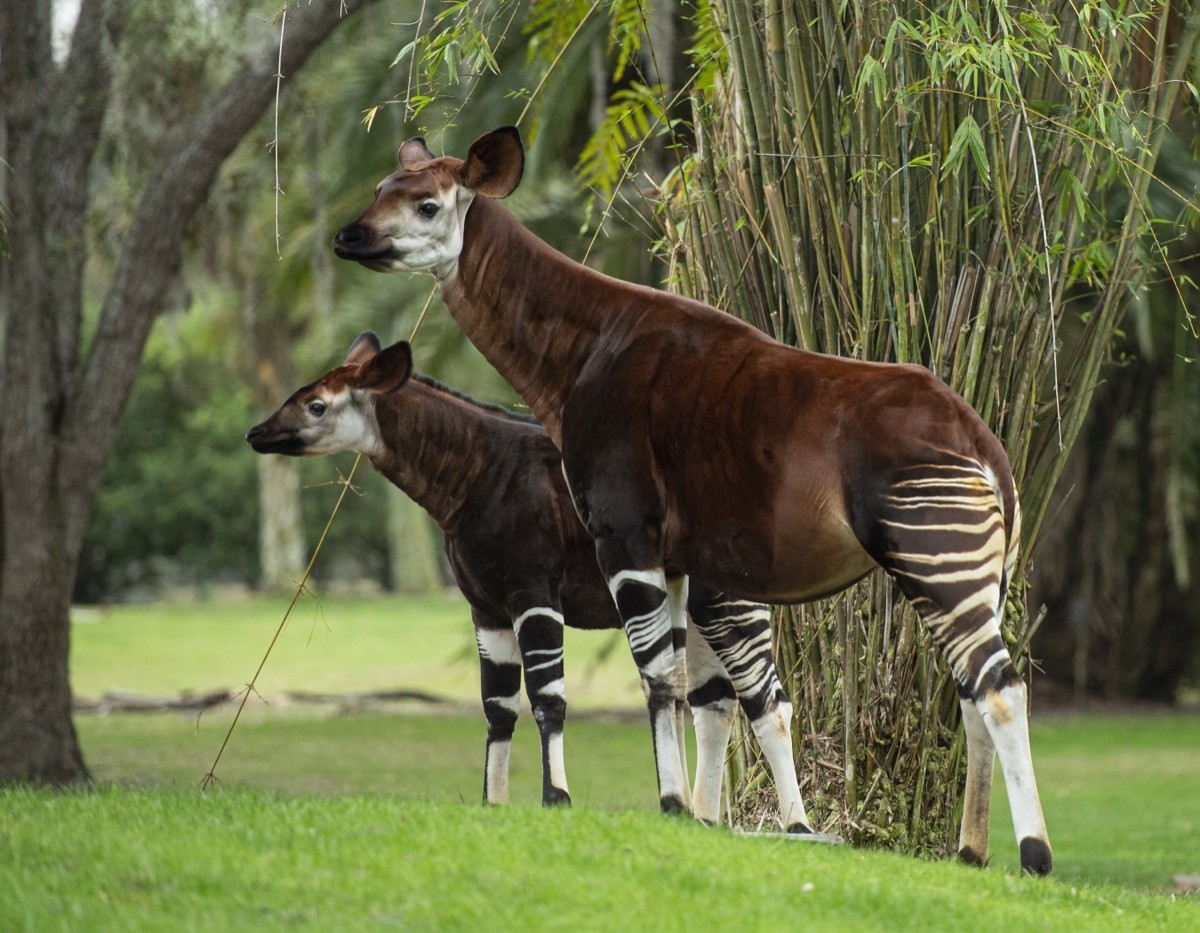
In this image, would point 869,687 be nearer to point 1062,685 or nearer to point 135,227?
point 135,227

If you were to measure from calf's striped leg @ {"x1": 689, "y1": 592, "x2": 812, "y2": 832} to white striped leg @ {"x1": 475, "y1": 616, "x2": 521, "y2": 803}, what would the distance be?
76 centimetres

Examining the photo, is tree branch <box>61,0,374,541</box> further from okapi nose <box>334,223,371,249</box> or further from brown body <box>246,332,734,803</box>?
okapi nose <box>334,223,371,249</box>

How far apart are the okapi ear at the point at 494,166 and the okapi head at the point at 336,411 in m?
0.62

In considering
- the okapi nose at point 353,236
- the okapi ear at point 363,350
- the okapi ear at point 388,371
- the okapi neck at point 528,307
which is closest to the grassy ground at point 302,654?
the okapi ear at point 363,350

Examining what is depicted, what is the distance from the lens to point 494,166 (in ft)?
17.3

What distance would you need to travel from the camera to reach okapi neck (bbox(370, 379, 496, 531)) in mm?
5879

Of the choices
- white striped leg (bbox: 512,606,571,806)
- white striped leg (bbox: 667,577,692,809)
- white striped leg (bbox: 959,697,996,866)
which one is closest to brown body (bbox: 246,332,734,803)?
white striped leg (bbox: 512,606,571,806)

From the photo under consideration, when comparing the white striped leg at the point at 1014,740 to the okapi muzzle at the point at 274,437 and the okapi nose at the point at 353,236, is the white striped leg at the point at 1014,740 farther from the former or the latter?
the okapi muzzle at the point at 274,437

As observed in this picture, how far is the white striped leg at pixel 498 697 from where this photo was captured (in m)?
5.75

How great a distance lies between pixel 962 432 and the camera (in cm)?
490

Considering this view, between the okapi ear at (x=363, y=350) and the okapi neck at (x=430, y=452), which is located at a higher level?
the okapi ear at (x=363, y=350)

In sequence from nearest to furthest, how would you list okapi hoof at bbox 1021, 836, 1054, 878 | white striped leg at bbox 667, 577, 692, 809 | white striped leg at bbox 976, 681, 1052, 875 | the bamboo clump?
white striped leg at bbox 976, 681, 1052, 875
okapi hoof at bbox 1021, 836, 1054, 878
white striped leg at bbox 667, 577, 692, 809
the bamboo clump

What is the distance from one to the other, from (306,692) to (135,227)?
9.15 metres

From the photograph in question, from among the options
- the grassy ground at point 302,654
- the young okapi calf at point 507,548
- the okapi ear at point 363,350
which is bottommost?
the grassy ground at point 302,654
